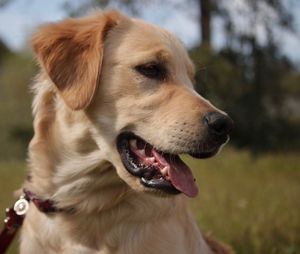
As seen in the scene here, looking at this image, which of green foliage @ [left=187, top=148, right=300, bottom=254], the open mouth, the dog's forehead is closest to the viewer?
the open mouth

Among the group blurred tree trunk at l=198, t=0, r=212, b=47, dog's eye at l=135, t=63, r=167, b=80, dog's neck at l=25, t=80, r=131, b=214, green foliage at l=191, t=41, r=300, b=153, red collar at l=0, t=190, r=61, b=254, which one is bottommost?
green foliage at l=191, t=41, r=300, b=153

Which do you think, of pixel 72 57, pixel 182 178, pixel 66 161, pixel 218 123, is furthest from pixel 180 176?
pixel 72 57

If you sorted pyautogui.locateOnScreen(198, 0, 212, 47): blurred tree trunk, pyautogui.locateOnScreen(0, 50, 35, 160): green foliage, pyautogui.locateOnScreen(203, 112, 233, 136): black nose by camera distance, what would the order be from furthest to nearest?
pyautogui.locateOnScreen(0, 50, 35, 160): green foliage < pyautogui.locateOnScreen(198, 0, 212, 47): blurred tree trunk < pyautogui.locateOnScreen(203, 112, 233, 136): black nose

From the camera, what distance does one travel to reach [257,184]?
30.3 ft

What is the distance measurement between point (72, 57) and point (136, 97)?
1.48 ft

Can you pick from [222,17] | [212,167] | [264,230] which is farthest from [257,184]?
[222,17]

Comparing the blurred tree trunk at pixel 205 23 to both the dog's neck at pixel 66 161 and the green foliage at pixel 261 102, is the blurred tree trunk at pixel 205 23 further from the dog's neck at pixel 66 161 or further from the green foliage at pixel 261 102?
the dog's neck at pixel 66 161

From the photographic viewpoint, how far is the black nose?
3183 millimetres

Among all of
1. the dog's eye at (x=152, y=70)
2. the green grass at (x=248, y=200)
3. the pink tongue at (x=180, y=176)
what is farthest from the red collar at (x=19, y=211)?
the green grass at (x=248, y=200)

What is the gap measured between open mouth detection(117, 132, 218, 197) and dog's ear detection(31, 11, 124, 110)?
0.33m

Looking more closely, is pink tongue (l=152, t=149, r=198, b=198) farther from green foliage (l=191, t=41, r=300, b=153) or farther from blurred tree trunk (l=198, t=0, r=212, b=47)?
green foliage (l=191, t=41, r=300, b=153)

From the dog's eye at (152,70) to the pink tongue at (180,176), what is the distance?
1.43 ft

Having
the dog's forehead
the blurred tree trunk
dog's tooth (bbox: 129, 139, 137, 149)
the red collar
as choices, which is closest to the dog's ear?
the dog's forehead

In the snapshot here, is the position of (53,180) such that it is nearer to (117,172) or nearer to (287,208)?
(117,172)
